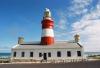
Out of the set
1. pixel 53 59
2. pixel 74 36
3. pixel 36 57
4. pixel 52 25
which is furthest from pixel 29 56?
pixel 74 36

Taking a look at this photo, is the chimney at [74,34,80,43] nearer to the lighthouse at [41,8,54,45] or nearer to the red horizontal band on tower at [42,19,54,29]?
the lighthouse at [41,8,54,45]

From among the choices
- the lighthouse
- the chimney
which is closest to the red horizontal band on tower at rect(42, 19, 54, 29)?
the lighthouse

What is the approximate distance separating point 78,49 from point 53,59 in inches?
211

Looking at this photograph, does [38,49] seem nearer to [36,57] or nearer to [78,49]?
[36,57]

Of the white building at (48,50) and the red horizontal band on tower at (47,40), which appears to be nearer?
the white building at (48,50)

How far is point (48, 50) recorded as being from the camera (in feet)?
128

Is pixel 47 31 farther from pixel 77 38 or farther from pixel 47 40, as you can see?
pixel 77 38

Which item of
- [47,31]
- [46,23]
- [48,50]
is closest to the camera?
[48,50]

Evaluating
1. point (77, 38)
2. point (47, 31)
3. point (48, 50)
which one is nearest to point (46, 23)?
point (47, 31)

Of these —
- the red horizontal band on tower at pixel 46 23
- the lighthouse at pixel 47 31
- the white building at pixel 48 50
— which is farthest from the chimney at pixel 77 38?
the red horizontal band on tower at pixel 46 23

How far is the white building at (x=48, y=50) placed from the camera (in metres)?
38.6

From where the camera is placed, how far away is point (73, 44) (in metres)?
41.2

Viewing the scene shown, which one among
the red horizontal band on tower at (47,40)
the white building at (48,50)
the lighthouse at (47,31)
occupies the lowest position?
the white building at (48,50)

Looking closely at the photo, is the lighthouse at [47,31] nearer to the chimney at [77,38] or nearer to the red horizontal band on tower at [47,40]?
the red horizontal band on tower at [47,40]
